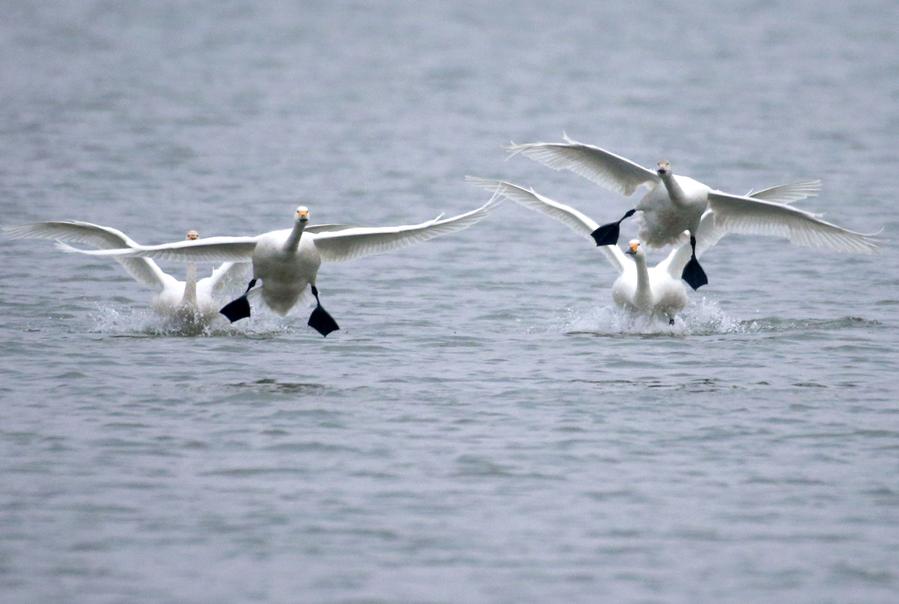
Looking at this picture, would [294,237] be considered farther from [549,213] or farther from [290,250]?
[549,213]

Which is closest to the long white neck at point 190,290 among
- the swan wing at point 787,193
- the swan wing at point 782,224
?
the swan wing at point 782,224

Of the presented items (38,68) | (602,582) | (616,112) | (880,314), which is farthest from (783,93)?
(602,582)

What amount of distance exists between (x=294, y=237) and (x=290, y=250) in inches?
7.4

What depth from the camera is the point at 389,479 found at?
15172 mm

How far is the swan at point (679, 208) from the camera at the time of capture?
20.3 meters

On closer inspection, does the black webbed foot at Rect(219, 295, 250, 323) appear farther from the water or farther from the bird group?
the water

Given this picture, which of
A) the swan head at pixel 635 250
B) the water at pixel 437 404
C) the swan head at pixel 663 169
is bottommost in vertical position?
the water at pixel 437 404

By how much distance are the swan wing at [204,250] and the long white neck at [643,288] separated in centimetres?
444

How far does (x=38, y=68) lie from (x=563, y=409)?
4510 centimetres

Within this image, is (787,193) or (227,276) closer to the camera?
(227,276)

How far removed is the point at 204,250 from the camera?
64.4 ft

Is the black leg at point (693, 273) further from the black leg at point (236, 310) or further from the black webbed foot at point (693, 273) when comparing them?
the black leg at point (236, 310)

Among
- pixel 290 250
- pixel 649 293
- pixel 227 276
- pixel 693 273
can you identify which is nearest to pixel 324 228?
pixel 227 276

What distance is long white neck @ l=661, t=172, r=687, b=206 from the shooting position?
19905 millimetres
